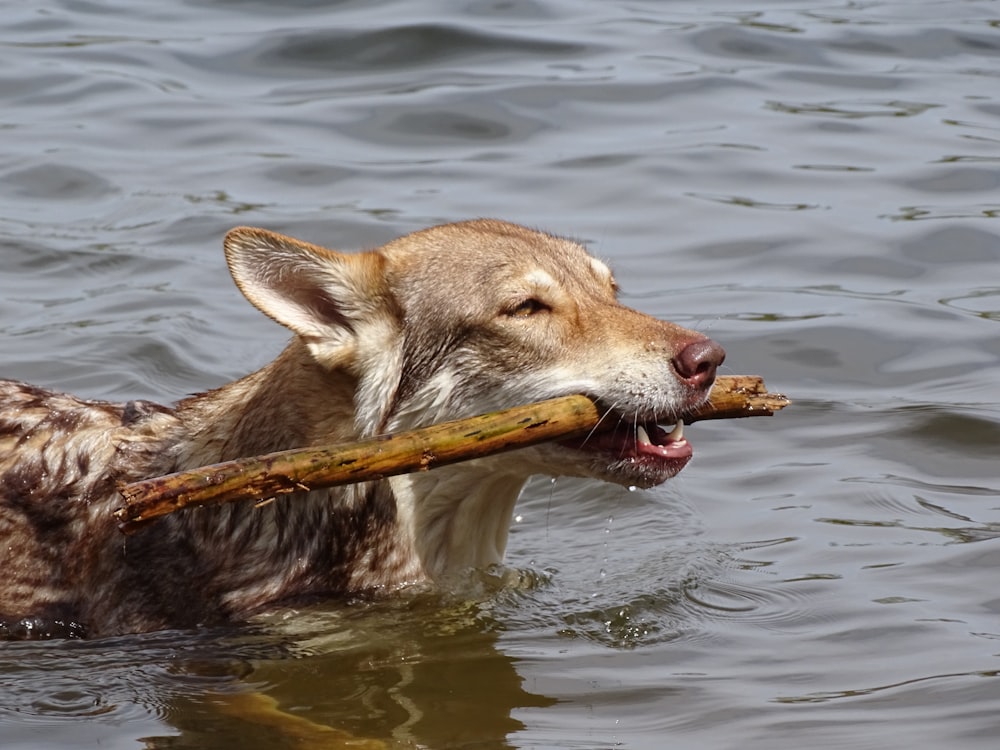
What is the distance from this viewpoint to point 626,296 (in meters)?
11.5

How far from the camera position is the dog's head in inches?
261

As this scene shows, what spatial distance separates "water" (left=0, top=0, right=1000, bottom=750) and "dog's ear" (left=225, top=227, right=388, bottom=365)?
1163 millimetres

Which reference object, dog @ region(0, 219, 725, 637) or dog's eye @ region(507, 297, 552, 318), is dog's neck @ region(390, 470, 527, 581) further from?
dog's eye @ region(507, 297, 552, 318)

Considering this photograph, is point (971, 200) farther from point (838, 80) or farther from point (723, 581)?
point (723, 581)

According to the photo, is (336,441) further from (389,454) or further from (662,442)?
(662,442)

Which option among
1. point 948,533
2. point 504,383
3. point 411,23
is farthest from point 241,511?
point 411,23

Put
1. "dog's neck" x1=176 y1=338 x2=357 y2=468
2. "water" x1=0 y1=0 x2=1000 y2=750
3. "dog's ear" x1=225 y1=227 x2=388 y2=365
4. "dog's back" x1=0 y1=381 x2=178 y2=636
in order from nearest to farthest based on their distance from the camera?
"water" x1=0 y1=0 x2=1000 y2=750
"dog's ear" x1=225 y1=227 x2=388 y2=365
"dog's neck" x1=176 y1=338 x2=357 y2=468
"dog's back" x1=0 y1=381 x2=178 y2=636

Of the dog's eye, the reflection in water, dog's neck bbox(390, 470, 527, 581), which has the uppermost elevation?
the dog's eye

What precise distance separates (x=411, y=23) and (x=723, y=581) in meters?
10.9

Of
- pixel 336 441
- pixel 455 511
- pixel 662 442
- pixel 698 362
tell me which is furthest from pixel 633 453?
pixel 336 441

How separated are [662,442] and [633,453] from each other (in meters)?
0.17

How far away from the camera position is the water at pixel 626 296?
6.55m

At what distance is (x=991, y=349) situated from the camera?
34.8 ft

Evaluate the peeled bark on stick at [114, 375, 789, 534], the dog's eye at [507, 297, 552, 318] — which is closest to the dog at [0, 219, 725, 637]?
the dog's eye at [507, 297, 552, 318]
